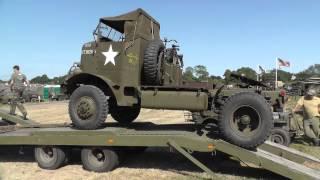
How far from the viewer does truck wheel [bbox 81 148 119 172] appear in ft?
26.5

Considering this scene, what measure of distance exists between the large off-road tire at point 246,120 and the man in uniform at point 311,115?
181 inches

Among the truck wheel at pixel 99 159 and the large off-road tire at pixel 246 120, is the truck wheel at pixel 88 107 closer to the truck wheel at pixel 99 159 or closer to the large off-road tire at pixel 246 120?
the truck wheel at pixel 99 159

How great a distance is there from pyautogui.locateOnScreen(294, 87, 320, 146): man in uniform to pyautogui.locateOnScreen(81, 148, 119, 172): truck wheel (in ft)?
18.5

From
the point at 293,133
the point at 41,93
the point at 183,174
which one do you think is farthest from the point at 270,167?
the point at 41,93

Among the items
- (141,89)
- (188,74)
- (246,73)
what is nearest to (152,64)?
(141,89)

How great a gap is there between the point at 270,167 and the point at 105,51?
3.83 meters

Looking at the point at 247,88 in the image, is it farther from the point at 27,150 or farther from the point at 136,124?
the point at 27,150

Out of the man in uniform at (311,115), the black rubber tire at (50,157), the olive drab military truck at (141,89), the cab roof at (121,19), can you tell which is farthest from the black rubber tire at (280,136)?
the black rubber tire at (50,157)

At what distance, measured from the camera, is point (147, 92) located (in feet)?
27.3

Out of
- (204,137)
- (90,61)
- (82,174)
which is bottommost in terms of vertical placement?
(82,174)

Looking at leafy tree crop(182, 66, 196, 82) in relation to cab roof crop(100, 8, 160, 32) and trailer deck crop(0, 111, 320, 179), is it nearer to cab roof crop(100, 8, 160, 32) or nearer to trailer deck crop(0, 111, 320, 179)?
trailer deck crop(0, 111, 320, 179)

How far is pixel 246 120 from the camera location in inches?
297

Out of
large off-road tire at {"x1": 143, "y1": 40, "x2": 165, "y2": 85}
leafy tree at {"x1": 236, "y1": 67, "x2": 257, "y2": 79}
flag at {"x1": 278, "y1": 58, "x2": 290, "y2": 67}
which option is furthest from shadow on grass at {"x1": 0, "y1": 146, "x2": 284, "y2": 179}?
flag at {"x1": 278, "y1": 58, "x2": 290, "y2": 67}

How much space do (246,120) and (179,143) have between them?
114 cm
